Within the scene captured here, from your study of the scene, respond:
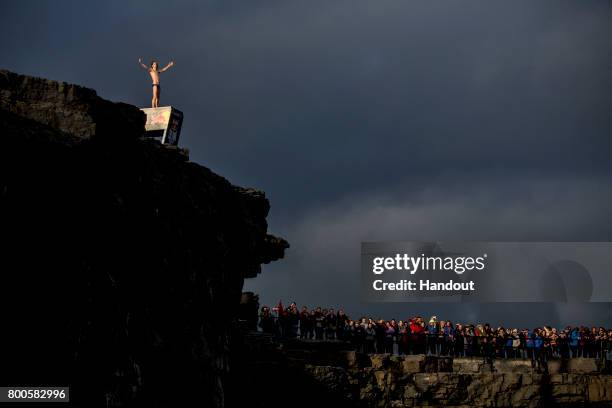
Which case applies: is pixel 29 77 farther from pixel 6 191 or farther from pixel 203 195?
pixel 203 195

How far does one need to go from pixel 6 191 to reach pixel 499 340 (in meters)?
28.8

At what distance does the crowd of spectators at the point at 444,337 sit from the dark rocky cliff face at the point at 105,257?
11560 mm

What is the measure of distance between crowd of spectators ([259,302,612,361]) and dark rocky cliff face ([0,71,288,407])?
11.6m

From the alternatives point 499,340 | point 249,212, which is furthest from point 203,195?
point 499,340

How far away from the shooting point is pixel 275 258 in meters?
40.8

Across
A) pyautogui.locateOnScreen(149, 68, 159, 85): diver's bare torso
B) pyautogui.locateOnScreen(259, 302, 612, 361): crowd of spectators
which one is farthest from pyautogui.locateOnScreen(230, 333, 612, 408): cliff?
pyautogui.locateOnScreen(149, 68, 159, 85): diver's bare torso

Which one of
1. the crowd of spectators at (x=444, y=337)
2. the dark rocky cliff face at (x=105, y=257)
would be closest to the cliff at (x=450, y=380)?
the crowd of spectators at (x=444, y=337)

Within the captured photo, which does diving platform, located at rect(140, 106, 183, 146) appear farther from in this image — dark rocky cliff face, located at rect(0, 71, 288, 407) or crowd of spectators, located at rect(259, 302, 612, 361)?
crowd of spectators, located at rect(259, 302, 612, 361)

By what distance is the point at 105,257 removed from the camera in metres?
21.9

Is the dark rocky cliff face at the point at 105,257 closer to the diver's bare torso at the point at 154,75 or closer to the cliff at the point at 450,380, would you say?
the diver's bare torso at the point at 154,75

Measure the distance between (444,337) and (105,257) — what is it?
75.8ft

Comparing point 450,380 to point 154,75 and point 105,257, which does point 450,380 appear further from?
point 105,257

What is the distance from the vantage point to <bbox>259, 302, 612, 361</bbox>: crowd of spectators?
40.7 m

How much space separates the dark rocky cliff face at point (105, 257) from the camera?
A: 18906mm
